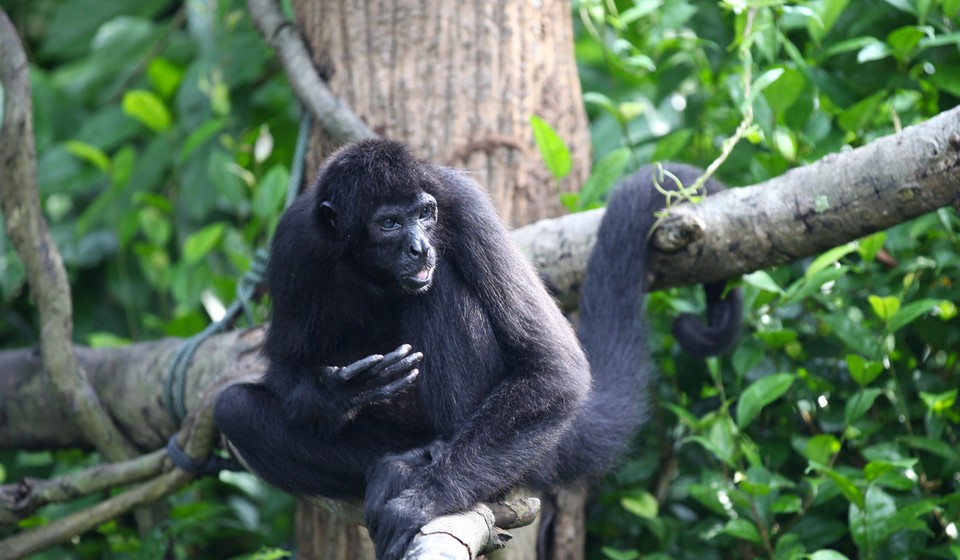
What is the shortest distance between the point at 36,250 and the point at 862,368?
13.6ft

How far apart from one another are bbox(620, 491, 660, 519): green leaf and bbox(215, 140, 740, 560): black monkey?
2.70 ft

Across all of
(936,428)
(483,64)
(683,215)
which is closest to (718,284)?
(683,215)

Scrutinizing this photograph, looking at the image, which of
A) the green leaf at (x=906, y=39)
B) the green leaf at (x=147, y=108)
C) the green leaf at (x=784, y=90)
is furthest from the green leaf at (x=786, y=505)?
the green leaf at (x=147, y=108)

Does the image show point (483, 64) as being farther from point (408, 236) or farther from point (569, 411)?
point (569, 411)

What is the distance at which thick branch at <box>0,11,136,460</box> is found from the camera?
206 inches

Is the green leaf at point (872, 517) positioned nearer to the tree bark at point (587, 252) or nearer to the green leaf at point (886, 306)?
the green leaf at point (886, 306)

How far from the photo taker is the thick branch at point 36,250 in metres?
5.23

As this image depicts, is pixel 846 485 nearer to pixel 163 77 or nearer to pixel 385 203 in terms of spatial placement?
pixel 385 203

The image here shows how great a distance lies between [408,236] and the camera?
4.14 metres

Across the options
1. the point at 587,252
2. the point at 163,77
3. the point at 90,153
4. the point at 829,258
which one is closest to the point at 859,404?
the point at 829,258

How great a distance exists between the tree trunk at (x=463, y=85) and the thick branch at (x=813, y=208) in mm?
783

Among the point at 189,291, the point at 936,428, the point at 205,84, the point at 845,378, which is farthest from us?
the point at 205,84

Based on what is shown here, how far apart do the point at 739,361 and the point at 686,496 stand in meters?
1.07

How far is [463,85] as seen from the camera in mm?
5648
